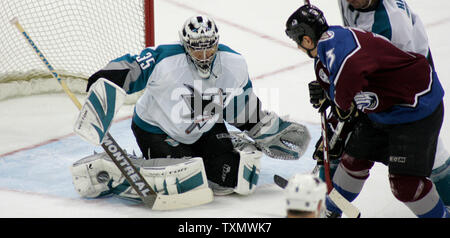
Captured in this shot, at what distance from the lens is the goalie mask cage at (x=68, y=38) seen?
4586mm

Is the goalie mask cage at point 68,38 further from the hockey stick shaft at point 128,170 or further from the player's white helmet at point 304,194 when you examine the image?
the player's white helmet at point 304,194

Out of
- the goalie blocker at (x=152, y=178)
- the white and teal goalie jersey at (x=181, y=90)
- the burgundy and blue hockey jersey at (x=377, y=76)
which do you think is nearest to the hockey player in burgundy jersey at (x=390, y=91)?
the burgundy and blue hockey jersey at (x=377, y=76)

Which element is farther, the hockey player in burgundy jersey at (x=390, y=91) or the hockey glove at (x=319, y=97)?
the hockey glove at (x=319, y=97)

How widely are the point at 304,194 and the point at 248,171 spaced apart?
1758mm

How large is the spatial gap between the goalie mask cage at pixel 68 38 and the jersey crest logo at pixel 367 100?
6.73 ft

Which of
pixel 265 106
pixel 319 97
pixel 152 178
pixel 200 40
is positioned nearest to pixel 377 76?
pixel 319 97

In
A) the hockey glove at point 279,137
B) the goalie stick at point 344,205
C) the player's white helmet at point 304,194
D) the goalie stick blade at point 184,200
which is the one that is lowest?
the goalie stick blade at point 184,200

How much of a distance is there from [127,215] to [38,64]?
6.49 ft

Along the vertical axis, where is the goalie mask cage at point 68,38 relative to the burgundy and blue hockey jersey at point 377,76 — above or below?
below

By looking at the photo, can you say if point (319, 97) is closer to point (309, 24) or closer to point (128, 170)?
point (309, 24)

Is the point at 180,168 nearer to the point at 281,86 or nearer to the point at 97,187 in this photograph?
the point at 97,187

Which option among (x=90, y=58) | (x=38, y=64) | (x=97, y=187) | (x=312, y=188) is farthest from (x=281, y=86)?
(x=312, y=188)

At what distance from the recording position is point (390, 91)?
2682mm

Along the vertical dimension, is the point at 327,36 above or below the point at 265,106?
above
